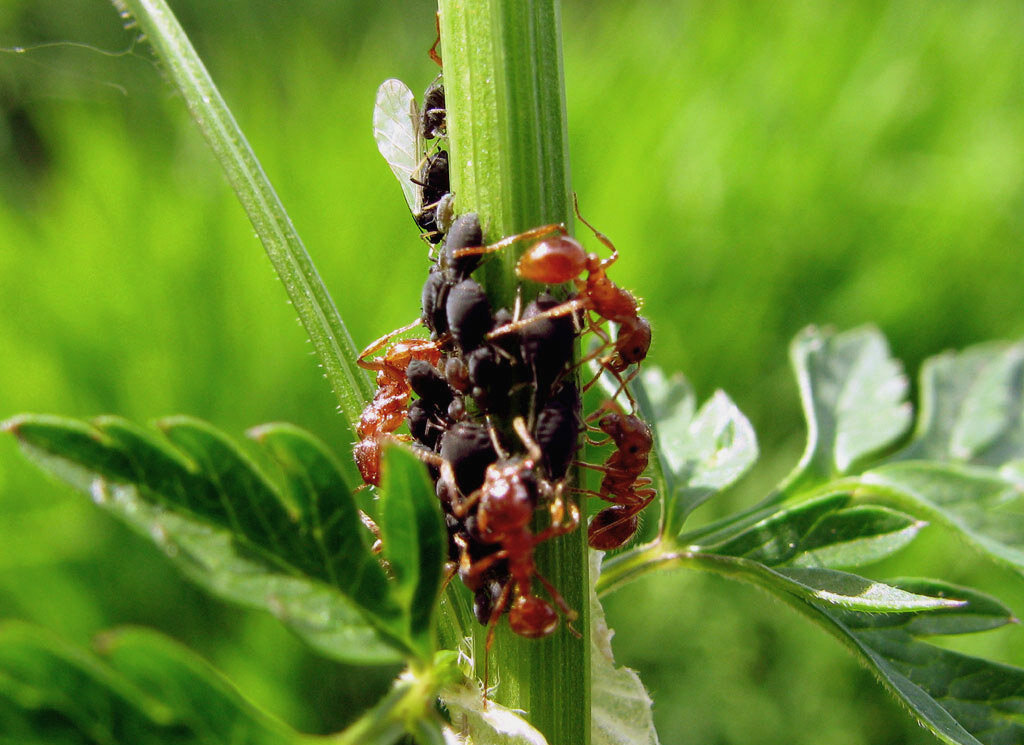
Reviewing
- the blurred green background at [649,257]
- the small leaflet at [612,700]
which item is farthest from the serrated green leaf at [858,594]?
the blurred green background at [649,257]

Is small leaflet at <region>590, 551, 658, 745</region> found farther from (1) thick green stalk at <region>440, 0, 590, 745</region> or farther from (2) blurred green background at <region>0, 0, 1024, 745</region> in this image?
(2) blurred green background at <region>0, 0, 1024, 745</region>

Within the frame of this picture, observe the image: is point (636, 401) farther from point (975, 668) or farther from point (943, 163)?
point (943, 163)

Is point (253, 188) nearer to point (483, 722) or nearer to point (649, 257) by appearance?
point (483, 722)

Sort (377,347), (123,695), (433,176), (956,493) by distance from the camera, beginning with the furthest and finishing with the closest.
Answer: (956,493), (377,347), (433,176), (123,695)

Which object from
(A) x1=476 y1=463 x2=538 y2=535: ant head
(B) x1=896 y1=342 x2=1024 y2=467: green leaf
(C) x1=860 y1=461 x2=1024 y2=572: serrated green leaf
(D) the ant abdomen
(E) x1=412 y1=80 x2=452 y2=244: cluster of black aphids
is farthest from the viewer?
(B) x1=896 y1=342 x2=1024 y2=467: green leaf

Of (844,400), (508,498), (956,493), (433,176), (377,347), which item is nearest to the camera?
(508,498)

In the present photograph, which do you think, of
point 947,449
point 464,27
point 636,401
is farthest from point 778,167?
point 464,27

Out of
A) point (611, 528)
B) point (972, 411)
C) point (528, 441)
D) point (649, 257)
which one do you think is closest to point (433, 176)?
point (528, 441)

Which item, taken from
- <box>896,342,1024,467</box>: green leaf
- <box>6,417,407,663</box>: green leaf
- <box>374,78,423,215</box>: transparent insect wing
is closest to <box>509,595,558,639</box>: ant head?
<box>6,417,407,663</box>: green leaf
